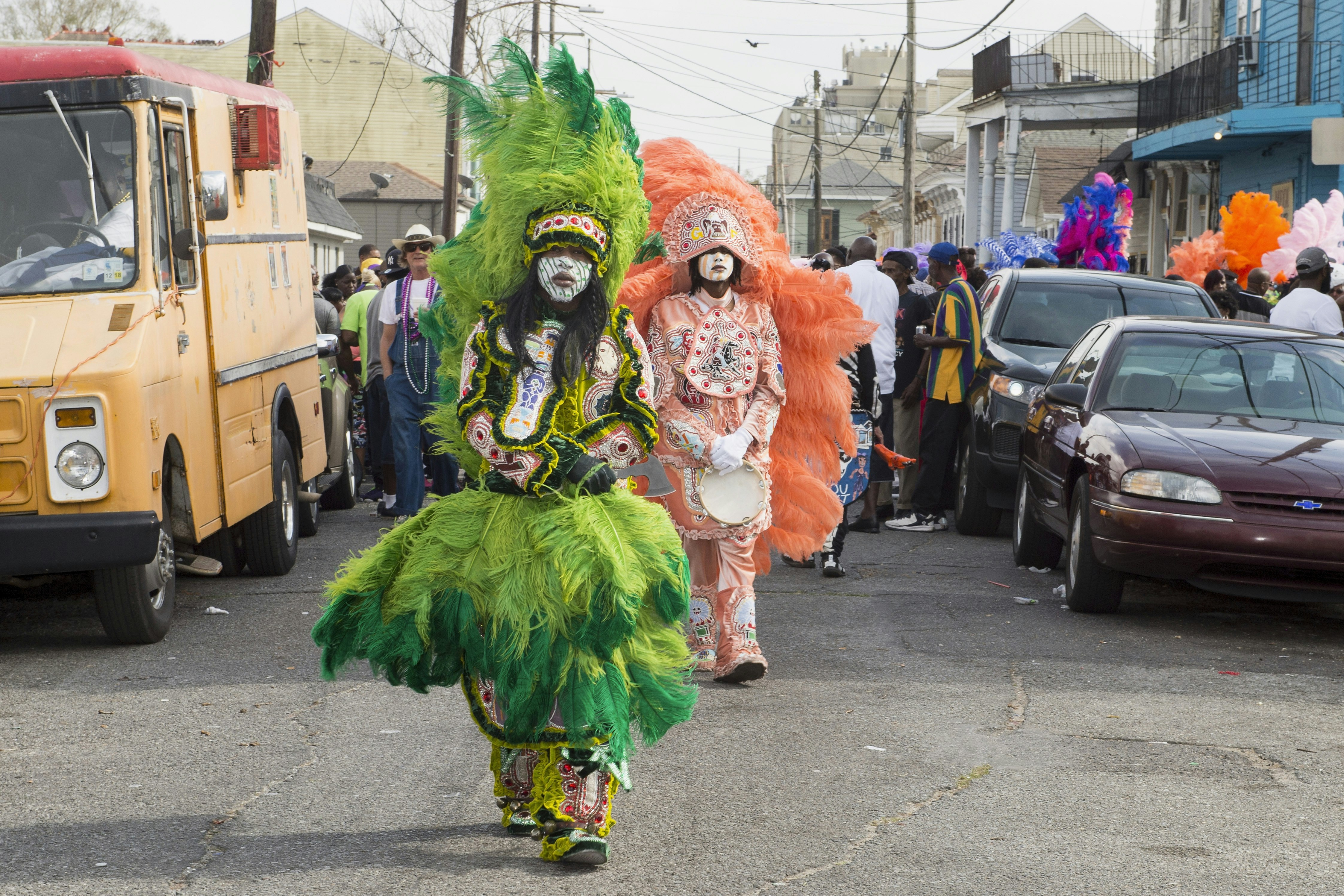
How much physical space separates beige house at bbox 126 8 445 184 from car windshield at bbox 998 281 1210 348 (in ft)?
136

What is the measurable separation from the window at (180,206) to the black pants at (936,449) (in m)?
5.83

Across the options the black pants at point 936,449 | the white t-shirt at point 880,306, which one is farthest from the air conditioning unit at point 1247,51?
the white t-shirt at point 880,306

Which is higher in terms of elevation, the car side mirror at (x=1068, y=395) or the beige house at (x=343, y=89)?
the beige house at (x=343, y=89)

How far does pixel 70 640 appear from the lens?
7543 millimetres

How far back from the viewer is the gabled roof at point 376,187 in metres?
49.0

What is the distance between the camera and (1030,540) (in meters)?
9.80

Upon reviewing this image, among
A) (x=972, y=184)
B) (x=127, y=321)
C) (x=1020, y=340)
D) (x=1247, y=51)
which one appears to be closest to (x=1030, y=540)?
(x=1020, y=340)

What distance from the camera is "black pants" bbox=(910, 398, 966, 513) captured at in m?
11.7

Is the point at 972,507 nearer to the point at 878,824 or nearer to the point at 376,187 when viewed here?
the point at 878,824

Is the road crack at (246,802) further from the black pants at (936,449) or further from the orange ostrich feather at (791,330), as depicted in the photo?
the black pants at (936,449)

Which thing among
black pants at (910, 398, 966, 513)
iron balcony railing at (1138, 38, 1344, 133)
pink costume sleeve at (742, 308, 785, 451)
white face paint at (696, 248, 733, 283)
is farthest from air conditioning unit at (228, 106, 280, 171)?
iron balcony railing at (1138, 38, 1344, 133)

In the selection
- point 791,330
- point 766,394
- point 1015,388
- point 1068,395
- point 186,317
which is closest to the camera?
point 766,394

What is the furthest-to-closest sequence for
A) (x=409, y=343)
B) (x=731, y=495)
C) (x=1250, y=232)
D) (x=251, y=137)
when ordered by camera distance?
(x=1250, y=232), (x=409, y=343), (x=251, y=137), (x=731, y=495)

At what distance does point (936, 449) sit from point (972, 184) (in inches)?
1220
